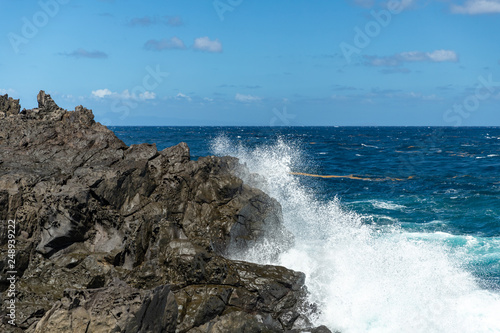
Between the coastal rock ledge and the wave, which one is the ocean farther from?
the coastal rock ledge

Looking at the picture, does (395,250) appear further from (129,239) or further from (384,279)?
(129,239)

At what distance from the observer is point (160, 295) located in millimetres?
10414

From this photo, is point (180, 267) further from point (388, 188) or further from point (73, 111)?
point (388, 188)

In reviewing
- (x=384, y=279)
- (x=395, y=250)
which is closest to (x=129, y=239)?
(x=384, y=279)

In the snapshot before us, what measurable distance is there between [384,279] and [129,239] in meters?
9.82

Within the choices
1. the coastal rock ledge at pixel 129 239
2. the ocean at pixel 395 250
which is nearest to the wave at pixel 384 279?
the ocean at pixel 395 250

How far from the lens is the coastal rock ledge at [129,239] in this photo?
34.9 ft

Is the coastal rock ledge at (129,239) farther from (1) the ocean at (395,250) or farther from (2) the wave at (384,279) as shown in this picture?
(1) the ocean at (395,250)

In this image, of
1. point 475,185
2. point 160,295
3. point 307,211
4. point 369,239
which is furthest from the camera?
point 475,185

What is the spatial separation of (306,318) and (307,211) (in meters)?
12.4

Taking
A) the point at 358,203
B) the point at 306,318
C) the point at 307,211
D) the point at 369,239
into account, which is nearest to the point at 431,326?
the point at 306,318

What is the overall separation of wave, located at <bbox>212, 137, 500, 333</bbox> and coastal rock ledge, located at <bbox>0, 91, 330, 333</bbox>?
144 cm

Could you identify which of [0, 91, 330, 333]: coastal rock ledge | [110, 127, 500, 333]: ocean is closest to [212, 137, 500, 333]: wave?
[110, 127, 500, 333]: ocean

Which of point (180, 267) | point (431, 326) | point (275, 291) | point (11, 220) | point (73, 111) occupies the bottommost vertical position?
point (431, 326)
